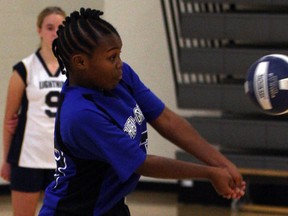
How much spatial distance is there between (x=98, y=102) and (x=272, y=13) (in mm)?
4386

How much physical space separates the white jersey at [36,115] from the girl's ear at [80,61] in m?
1.88

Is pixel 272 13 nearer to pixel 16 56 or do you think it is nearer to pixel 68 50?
pixel 16 56

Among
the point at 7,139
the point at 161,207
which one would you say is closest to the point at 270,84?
the point at 7,139

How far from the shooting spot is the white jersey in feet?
14.2

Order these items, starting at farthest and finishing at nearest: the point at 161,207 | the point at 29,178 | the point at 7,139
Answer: the point at 161,207
the point at 7,139
the point at 29,178

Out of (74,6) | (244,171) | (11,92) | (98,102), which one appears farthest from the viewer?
(74,6)

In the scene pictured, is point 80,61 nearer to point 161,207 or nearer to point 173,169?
point 173,169

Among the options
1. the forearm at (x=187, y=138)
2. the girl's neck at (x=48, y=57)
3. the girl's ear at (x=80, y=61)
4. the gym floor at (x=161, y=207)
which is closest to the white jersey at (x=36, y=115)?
the girl's neck at (x=48, y=57)

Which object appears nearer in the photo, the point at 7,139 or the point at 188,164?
the point at 188,164

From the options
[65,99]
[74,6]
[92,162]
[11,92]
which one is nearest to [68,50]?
[65,99]

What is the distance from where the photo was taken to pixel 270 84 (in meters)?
2.74

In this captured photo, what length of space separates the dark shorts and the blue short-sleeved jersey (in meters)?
1.69

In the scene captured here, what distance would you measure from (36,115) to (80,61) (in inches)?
77.5

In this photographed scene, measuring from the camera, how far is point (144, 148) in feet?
8.46
